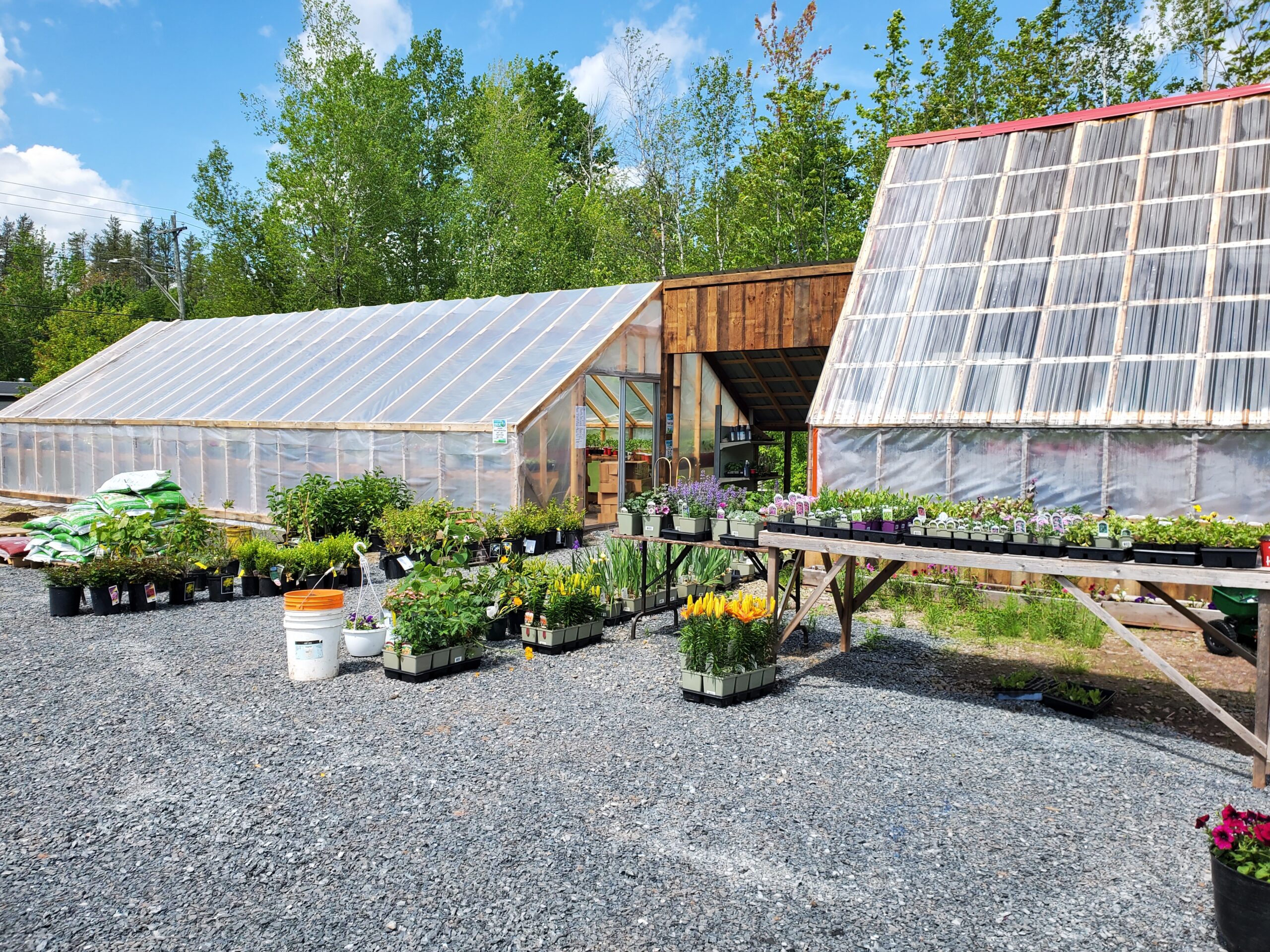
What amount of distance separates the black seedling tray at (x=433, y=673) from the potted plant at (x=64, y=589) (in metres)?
4.04

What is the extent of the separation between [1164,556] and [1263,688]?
2.66ft

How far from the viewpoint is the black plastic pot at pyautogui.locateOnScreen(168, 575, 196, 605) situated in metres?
8.92

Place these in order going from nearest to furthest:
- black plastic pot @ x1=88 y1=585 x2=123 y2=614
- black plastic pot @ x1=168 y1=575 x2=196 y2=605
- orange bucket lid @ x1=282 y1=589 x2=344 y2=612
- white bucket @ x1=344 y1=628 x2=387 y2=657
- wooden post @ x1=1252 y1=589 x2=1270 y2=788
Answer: wooden post @ x1=1252 y1=589 x2=1270 y2=788, orange bucket lid @ x1=282 y1=589 x2=344 y2=612, white bucket @ x1=344 y1=628 x2=387 y2=657, black plastic pot @ x1=88 y1=585 x2=123 y2=614, black plastic pot @ x1=168 y1=575 x2=196 y2=605

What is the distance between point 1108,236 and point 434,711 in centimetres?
837

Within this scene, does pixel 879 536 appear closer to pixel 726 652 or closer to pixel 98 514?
pixel 726 652

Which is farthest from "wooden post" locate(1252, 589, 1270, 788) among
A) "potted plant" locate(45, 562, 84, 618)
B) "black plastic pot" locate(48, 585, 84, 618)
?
"black plastic pot" locate(48, 585, 84, 618)

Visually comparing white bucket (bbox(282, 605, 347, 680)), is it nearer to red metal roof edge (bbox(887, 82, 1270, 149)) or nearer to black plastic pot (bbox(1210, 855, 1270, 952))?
black plastic pot (bbox(1210, 855, 1270, 952))

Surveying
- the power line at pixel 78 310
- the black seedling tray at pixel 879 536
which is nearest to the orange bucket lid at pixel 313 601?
the black seedling tray at pixel 879 536

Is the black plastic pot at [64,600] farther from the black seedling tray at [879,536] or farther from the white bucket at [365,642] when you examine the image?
the black seedling tray at [879,536]

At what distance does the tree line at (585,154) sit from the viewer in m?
22.2

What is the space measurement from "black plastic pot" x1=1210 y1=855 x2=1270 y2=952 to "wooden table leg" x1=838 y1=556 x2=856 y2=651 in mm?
4052

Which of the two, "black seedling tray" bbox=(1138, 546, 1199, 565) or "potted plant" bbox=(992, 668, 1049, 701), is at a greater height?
"black seedling tray" bbox=(1138, 546, 1199, 565)

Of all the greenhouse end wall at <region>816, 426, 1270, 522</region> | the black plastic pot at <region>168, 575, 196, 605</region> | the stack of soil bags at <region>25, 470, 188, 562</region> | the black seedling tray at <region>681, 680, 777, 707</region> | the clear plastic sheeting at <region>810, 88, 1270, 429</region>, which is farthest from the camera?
the stack of soil bags at <region>25, 470, 188, 562</region>

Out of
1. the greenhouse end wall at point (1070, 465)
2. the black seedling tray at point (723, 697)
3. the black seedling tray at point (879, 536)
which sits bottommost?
the black seedling tray at point (723, 697)
